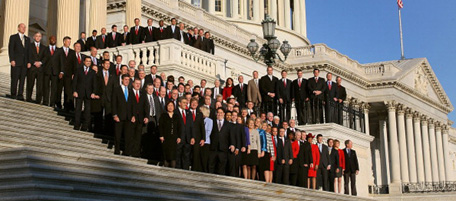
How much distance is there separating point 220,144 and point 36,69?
420 cm

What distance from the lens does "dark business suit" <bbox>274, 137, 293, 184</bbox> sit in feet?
56.1

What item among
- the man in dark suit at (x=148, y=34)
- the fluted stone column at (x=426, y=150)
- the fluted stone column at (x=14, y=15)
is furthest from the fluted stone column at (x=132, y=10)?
the fluted stone column at (x=426, y=150)

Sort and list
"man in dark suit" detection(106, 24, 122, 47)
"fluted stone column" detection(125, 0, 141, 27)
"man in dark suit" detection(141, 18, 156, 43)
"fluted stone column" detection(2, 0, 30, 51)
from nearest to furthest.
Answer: "man in dark suit" detection(141, 18, 156, 43) → "man in dark suit" detection(106, 24, 122, 47) → "fluted stone column" detection(2, 0, 30, 51) → "fluted stone column" detection(125, 0, 141, 27)

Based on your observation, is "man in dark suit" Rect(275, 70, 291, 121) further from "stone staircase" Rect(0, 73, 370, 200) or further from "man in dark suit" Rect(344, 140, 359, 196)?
"stone staircase" Rect(0, 73, 370, 200)

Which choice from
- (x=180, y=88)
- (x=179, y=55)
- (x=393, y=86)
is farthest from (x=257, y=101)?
(x=393, y=86)

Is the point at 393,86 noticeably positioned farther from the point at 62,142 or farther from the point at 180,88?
the point at 62,142

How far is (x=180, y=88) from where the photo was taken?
17.4m

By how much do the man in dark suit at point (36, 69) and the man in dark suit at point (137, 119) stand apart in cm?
228

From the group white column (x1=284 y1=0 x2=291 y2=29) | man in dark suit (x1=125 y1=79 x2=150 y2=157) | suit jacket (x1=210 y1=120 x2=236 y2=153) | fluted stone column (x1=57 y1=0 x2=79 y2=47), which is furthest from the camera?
white column (x1=284 y1=0 x2=291 y2=29)

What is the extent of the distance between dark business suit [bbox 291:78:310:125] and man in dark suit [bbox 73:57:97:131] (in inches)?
291

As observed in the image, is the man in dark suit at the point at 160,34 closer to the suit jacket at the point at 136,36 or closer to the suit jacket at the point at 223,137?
the suit jacket at the point at 136,36

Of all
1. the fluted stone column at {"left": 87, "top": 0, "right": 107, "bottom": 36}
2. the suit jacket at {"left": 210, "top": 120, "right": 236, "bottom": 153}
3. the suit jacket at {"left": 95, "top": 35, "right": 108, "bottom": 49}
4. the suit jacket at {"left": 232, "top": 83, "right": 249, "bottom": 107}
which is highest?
the fluted stone column at {"left": 87, "top": 0, "right": 107, "bottom": 36}

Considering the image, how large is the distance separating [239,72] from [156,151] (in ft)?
94.9

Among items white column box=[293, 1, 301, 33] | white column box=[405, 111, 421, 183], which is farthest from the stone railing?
white column box=[293, 1, 301, 33]
